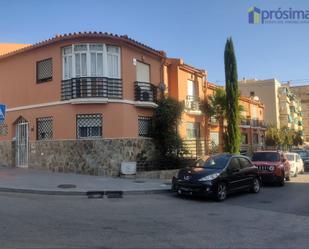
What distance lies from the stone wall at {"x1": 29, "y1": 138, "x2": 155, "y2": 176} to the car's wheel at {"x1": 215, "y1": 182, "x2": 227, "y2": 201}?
654cm

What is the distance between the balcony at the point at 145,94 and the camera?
18.8m

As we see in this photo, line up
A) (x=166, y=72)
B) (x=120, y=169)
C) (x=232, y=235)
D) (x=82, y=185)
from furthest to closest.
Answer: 1. (x=166, y=72)
2. (x=120, y=169)
3. (x=82, y=185)
4. (x=232, y=235)

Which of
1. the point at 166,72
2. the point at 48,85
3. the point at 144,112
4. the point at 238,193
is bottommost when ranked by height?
the point at 238,193

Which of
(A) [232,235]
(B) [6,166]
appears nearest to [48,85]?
(B) [6,166]

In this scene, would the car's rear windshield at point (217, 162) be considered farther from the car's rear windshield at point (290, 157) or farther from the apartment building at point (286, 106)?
the apartment building at point (286, 106)

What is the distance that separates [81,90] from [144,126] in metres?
4.25

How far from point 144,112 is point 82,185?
699 centimetres

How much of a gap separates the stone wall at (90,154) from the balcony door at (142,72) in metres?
3.81

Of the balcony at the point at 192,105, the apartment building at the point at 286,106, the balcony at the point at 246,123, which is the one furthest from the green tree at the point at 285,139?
the balcony at the point at 192,105

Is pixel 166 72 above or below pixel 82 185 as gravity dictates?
above

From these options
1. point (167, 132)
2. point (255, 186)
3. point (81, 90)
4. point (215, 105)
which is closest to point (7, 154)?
point (81, 90)

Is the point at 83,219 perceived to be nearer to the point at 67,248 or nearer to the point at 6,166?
the point at 67,248

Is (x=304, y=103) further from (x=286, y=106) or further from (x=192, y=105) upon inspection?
(x=192, y=105)

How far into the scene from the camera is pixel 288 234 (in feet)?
24.1
